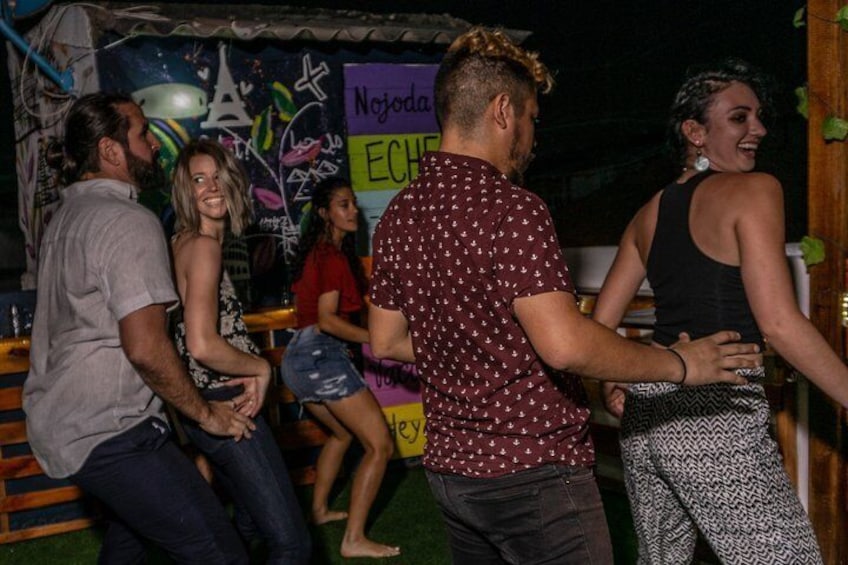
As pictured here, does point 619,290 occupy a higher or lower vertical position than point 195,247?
lower

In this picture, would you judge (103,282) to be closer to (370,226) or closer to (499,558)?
(499,558)

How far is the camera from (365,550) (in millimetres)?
5543

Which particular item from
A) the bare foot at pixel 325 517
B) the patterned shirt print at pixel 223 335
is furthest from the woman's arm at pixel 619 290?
the bare foot at pixel 325 517

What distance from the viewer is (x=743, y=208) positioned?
284cm

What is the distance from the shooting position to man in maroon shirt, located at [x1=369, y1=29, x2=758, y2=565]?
92.0 inches

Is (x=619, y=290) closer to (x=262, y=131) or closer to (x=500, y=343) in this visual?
(x=500, y=343)

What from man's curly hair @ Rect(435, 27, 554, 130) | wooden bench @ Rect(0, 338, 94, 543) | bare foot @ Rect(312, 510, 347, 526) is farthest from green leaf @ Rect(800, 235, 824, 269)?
wooden bench @ Rect(0, 338, 94, 543)

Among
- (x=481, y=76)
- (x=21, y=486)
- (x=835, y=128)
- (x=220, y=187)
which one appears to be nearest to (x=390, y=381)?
(x=21, y=486)

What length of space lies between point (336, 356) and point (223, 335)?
183 cm

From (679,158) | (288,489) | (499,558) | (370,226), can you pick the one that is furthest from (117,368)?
(370,226)

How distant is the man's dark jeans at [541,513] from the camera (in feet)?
8.07

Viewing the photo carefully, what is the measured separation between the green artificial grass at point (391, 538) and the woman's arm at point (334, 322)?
1.26m

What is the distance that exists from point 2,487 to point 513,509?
5.07 metres

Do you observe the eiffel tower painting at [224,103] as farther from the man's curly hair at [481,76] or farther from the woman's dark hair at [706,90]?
the man's curly hair at [481,76]
